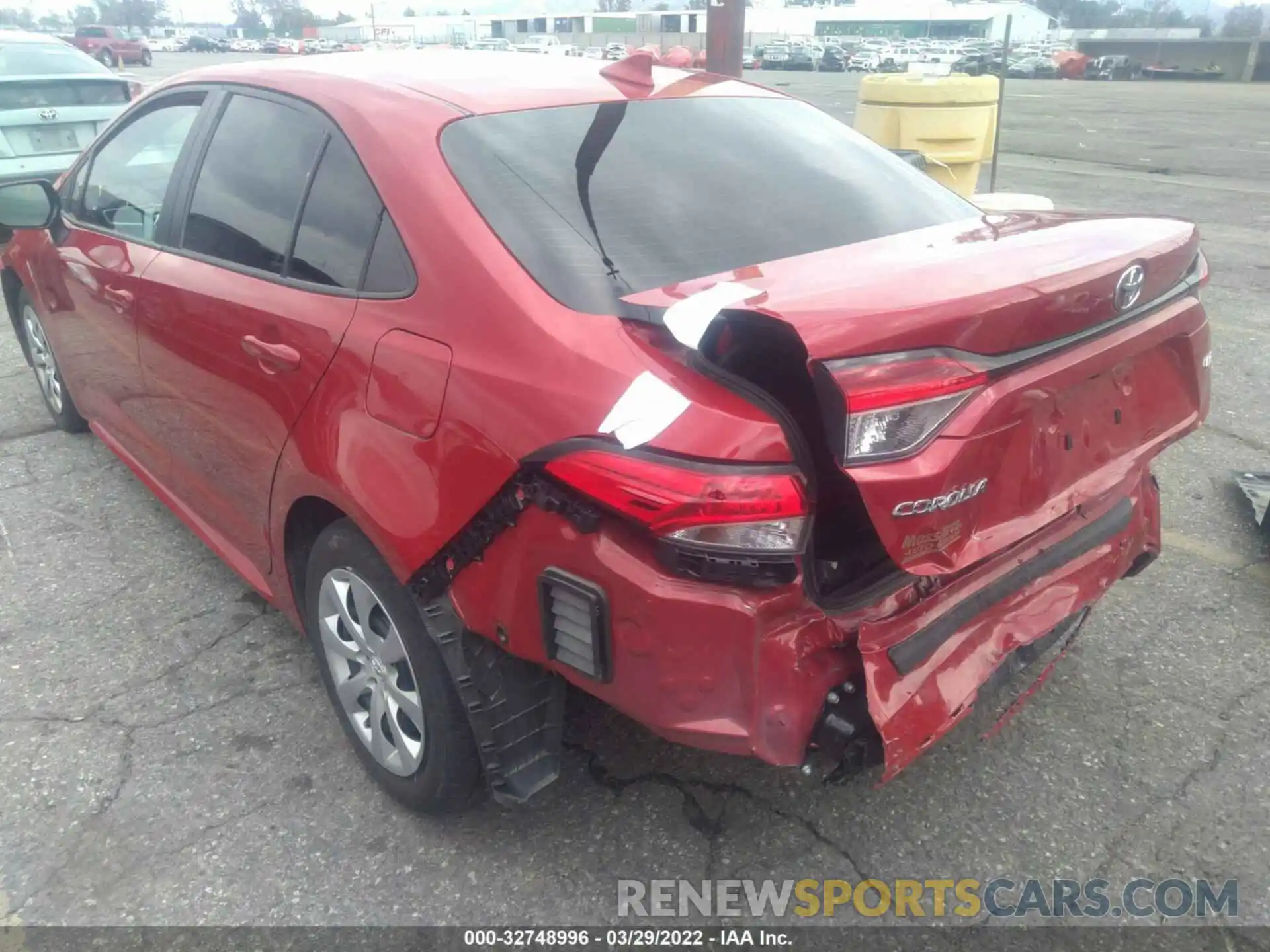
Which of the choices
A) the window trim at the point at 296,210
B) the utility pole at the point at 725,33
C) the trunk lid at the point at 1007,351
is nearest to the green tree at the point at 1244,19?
the utility pole at the point at 725,33

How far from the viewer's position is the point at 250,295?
101 inches

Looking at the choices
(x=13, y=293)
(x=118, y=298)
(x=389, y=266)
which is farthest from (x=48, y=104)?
(x=389, y=266)

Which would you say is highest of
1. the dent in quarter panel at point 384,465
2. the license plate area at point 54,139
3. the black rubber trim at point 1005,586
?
the license plate area at point 54,139

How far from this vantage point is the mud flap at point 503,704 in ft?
6.89

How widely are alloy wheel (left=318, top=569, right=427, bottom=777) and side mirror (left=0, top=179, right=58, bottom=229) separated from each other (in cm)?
237

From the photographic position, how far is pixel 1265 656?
3004 millimetres

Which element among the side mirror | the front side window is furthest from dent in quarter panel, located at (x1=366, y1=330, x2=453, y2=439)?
the side mirror

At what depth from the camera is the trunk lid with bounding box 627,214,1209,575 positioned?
1.65 meters

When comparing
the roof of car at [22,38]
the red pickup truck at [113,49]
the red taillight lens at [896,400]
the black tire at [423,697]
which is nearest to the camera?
the red taillight lens at [896,400]

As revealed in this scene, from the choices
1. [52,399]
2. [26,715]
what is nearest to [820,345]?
[26,715]

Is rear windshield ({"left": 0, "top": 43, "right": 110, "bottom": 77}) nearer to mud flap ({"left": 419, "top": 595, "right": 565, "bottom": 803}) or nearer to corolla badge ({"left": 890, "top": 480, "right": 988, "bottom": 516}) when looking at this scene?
mud flap ({"left": 419, "top": 595, "right": 565, "bottom": 803})

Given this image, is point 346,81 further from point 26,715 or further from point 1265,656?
point 1265,656

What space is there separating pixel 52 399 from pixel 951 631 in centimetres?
458

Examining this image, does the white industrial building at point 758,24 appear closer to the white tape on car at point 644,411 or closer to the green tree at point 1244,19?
the green tree at point 1244,19
